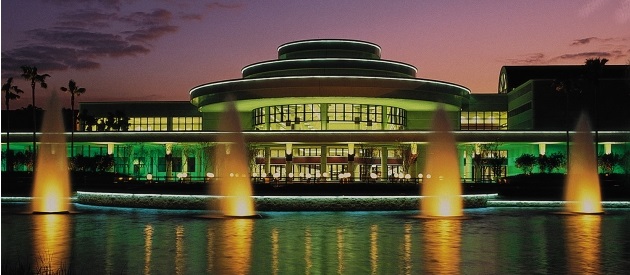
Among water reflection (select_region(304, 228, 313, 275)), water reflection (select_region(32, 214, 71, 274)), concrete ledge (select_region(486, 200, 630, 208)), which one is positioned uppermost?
concrete ledge (select_region(486, 200, 630, 208))

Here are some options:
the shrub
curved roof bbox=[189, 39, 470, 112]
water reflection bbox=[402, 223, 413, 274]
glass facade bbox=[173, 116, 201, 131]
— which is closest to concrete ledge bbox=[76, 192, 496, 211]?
water reflection bbox=[402, 223, 413, 274]

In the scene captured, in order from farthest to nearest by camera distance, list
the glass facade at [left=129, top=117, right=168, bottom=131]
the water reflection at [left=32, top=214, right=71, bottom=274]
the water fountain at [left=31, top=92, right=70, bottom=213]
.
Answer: the glass facade at [left=129, top=117, right=168, bottom=131], the water fountain at [left=31, top=92, right=70, bottom=213], the water reflection at [left=32, top=214, right=71, bottom=274]

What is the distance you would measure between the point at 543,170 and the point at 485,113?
62.0 feet

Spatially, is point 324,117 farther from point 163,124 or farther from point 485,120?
point 163,124

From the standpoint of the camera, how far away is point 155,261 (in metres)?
16.2

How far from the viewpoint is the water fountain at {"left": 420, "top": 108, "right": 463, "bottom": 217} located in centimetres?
3341

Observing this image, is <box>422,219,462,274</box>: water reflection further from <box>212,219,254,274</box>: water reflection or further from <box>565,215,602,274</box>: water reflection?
<box>212,219,254,274</box>: water reflection

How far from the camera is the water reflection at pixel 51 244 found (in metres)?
15.0

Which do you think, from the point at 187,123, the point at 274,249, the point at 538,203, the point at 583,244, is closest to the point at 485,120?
the point at 187,123

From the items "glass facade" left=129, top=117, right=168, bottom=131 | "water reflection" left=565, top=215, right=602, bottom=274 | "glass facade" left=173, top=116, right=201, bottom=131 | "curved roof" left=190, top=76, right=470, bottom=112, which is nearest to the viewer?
"water reflection" left=565, top=215, right=602, bottom=274

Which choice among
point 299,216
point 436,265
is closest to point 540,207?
point 299,216

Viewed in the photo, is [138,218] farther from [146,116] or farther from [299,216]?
[146,116]

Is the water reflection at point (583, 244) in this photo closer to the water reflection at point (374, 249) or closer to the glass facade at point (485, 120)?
the water reflection at point (374, 249)

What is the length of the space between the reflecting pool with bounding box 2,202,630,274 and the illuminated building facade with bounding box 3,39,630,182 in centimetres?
3077
